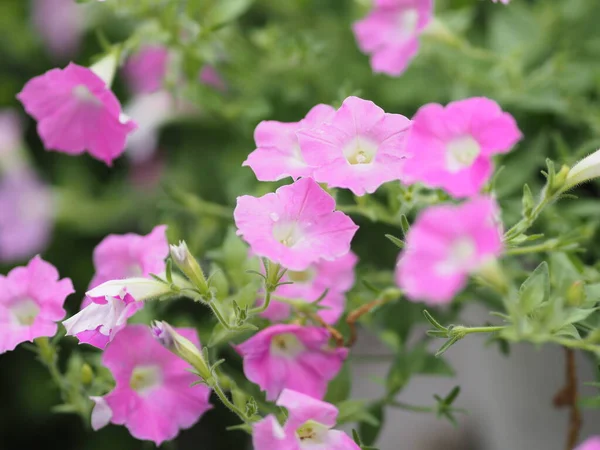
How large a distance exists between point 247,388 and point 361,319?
14 cm

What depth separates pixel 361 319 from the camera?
0.74 m

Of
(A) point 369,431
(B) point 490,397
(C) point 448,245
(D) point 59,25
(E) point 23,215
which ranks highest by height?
(C) point 448,245

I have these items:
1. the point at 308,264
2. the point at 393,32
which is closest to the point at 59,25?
the point at 393,32

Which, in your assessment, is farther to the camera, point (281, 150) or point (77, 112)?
point (77, 112)

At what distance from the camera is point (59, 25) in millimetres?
1244

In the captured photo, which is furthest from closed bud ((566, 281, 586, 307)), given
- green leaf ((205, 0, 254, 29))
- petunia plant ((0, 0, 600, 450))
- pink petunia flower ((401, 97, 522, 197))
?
green leaf ((205, 0, 254, 29))

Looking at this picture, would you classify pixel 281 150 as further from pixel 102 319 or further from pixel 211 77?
pixel 211 77

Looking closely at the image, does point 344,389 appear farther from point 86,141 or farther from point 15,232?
point 15,232

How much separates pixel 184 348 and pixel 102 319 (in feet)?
0.23

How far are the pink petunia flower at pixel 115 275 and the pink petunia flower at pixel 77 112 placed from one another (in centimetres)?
9

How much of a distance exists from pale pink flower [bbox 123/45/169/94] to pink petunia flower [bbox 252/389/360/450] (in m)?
0.64

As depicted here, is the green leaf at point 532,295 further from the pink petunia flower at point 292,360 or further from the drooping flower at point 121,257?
the drooping flower at point 121,257

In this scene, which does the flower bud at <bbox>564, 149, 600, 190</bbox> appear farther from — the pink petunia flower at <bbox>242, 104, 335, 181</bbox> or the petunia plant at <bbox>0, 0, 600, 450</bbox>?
the pink petunia flower at <bbox>242, 104, 335, 181</bbox>

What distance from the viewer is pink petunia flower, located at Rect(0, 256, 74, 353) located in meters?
0.61
